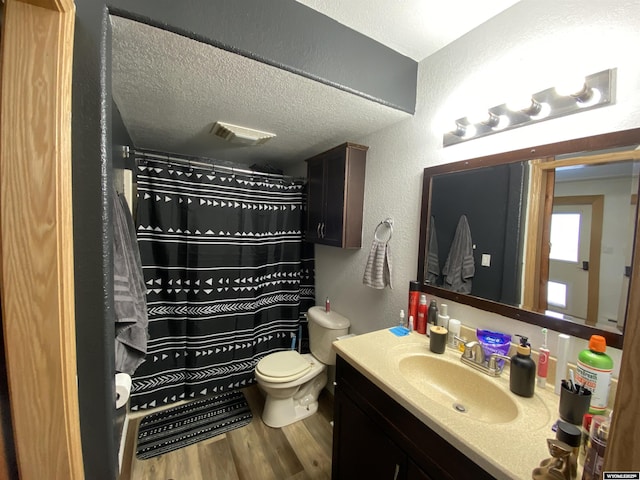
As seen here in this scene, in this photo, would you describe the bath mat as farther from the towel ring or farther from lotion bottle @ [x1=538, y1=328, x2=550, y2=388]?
lotion bottle @ [x1=538, y1=328, x2=550, y2=388]

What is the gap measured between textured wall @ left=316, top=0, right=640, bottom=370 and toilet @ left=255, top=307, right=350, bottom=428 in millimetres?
221

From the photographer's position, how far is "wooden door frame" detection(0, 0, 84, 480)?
0.58m

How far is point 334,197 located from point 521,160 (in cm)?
110

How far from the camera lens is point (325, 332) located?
6.27 ft

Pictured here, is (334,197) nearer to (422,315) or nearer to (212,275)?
(422,315)

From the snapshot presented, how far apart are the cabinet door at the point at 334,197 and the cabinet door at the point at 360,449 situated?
1001mm

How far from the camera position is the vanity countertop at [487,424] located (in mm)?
622

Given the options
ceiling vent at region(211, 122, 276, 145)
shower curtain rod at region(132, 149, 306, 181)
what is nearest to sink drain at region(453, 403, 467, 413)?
ceiling vent at region(211, 122, 276, 145)

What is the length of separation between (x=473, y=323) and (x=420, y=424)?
1.97 feet

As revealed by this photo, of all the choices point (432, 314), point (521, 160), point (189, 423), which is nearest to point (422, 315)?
point (432, 314)

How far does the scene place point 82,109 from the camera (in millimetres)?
A: 722

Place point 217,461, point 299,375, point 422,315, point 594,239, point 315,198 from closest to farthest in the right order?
point 594,239
point 422,315
point 217,461
point 299,375
point 315,198

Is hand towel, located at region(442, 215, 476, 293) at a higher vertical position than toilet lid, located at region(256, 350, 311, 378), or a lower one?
higher

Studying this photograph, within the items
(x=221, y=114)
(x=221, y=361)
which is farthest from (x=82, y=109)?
(x=221, y=361)
